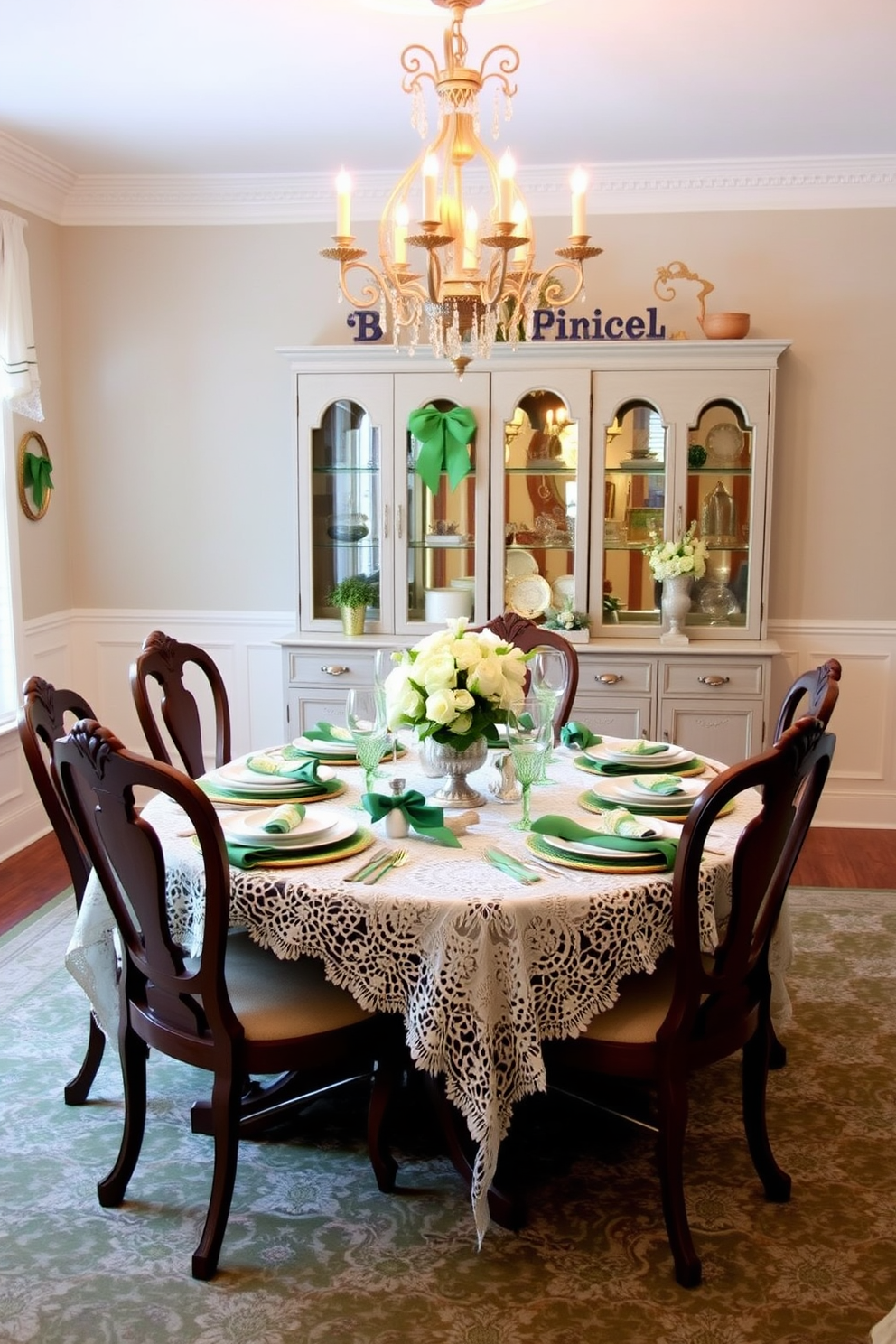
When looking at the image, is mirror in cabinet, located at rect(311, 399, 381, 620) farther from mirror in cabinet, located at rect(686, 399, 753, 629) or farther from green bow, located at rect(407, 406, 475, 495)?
mirror in cabinet, located at rect(686, 399, 753, 629)

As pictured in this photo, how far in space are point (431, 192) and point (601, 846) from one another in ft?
4.44

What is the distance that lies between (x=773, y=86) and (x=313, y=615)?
97.5 inches

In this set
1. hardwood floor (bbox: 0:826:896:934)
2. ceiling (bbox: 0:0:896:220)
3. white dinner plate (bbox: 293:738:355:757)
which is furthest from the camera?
hardwood floor (bbox: 0:826:896:934)

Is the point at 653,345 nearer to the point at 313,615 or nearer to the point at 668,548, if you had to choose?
the point at 668,548

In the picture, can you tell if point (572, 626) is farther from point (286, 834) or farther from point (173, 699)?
point (286, 834)

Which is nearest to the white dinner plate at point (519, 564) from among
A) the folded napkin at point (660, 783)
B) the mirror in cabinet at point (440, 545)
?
the mirror in cabinet at point (440, 545)

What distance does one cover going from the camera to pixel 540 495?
4.58 meters

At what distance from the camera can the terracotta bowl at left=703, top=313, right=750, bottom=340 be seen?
4.40 m

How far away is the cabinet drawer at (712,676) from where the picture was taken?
440 centimetres

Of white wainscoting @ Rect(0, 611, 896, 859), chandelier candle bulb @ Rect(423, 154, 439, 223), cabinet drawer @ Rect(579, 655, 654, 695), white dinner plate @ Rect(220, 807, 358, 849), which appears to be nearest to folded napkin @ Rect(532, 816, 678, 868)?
white dinner plate @ Rect(220, 807, 358, 849)

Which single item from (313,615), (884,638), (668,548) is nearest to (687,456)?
(668,548)

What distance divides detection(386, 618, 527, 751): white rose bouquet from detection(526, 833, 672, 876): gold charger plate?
326 millimetres

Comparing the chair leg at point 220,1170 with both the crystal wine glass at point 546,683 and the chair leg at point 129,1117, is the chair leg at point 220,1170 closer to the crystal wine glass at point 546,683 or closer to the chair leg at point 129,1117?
the chair leg at point 129,1117

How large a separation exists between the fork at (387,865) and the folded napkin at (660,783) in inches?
23.4
